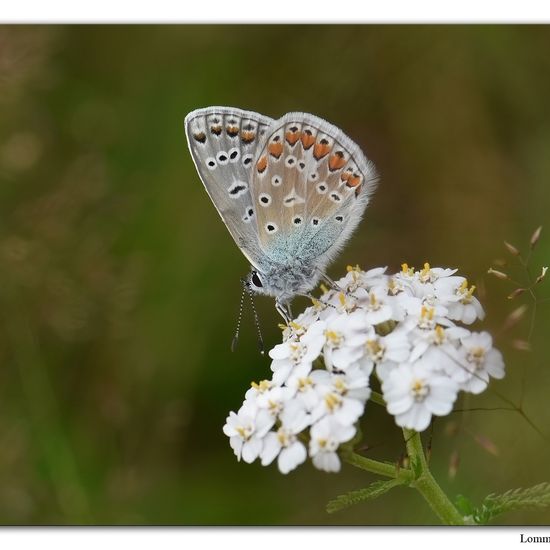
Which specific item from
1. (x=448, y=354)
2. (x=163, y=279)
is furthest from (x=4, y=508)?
(x=448, y=354)

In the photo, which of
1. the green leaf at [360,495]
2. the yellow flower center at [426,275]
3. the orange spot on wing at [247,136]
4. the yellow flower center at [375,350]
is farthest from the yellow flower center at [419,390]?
the orange spot on wing at [247,136]

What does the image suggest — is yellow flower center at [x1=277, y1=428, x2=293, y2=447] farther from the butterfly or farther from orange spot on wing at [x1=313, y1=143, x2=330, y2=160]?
orange spot on wing at [x1=313, y1=143, x2=330, y2=160]

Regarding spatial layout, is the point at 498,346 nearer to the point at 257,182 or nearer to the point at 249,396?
the point at 249,396

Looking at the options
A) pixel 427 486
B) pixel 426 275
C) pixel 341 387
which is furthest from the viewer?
pixel 426 275

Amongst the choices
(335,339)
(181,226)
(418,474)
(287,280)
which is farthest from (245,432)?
(181,226)

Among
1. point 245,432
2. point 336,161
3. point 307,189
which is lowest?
point 245,432

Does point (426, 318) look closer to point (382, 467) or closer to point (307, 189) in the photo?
point (382, 467)

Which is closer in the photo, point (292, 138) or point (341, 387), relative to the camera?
point (341, 387)
